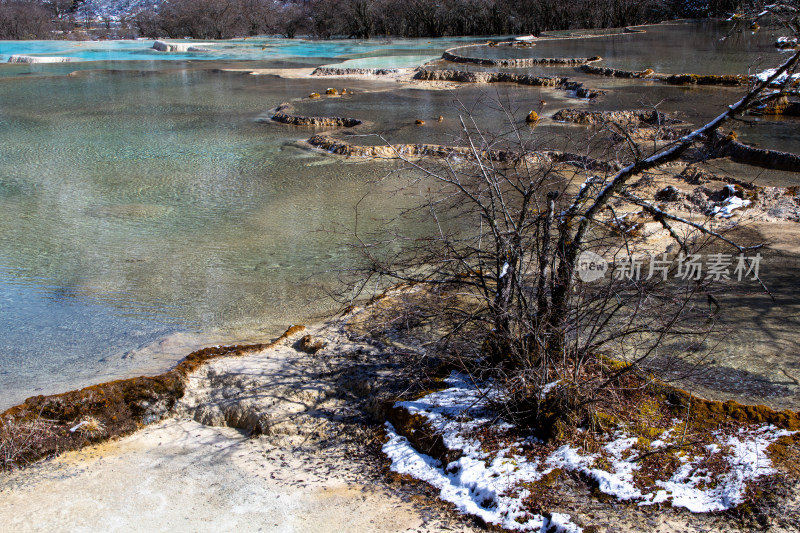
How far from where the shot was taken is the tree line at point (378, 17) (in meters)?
38.4

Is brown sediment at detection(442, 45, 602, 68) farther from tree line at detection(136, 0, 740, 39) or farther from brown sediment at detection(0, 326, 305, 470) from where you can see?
brown sediment at detection(0, 326, 305, 470)

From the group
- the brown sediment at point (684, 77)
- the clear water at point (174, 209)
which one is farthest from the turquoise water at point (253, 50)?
the clear water at point (174, 209)

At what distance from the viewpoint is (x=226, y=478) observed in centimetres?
366

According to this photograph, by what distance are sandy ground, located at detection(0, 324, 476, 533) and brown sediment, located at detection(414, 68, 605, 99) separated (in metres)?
15.3

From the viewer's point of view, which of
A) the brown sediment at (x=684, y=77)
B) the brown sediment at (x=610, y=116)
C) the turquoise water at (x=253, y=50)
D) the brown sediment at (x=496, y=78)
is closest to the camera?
the brown sediment at (x=610, y=116)

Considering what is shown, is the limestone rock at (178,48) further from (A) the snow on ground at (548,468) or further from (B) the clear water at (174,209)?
(A) the snow on ground at (548,468)

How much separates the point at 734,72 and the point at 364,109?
10862 mm

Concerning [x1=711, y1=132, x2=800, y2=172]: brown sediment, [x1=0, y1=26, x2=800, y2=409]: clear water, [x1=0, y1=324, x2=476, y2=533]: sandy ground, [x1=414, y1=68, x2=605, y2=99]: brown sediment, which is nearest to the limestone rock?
[x1=0, y1=26, x2=800, y2=409]: clear water

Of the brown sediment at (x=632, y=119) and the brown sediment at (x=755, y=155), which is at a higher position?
the brown sediment at (x=632, y=119)

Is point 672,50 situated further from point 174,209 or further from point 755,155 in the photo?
point 174,209

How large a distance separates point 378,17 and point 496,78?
2359 cm

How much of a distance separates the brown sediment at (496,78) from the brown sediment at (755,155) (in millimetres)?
7140

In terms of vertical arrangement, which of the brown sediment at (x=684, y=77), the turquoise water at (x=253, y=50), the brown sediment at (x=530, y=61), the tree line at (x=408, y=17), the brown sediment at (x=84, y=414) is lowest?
the brown sediment at (x=84, y=414)

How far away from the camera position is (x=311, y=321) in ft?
19.1
